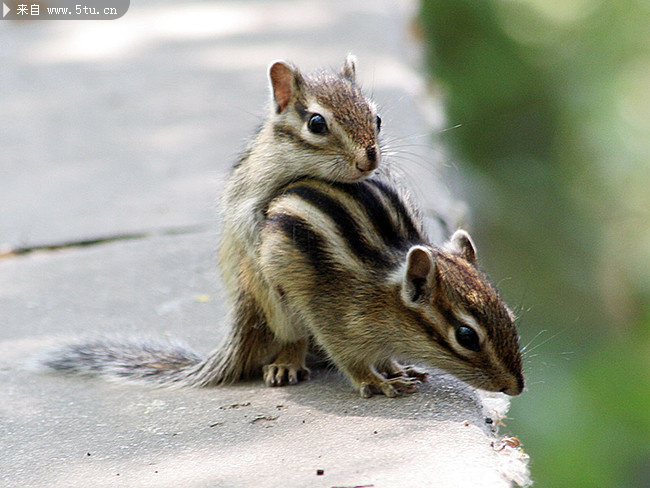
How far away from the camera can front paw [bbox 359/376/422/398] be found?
297 centimetres

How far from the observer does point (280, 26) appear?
23.7ft

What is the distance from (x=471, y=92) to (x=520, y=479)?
6.46 metres

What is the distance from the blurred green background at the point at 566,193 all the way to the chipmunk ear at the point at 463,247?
2.32 metres

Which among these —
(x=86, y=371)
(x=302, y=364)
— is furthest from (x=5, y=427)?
(x=302, y=364)

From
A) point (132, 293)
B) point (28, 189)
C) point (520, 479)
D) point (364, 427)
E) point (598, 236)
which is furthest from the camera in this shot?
point (598, 236)

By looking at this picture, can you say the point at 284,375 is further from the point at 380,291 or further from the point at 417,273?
the point at 417,273

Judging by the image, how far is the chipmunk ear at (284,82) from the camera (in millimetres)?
3525

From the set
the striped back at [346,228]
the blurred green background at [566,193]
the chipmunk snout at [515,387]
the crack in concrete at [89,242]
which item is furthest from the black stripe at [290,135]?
the blurred green background at [566,193]

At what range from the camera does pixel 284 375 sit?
3180 millimetres

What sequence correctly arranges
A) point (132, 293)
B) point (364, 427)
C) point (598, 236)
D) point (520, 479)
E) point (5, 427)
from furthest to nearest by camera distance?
1. point (598, 236)
2. point (132, 293)
3. point (5, 427)
4. point (364, 427)
5. point (520, 479)

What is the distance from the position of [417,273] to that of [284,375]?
62cm

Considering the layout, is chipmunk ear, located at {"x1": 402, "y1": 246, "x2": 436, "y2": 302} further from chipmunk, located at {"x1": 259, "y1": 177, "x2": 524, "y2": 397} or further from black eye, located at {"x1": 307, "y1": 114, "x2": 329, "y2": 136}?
black eye, located at {"x1": 307, "y1": 114, "x2": 329, "y2": 136}

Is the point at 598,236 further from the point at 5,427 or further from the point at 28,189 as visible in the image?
the point at 5,427

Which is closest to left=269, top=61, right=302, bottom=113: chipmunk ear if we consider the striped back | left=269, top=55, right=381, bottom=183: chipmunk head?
left=269, top=55, right=381, bottom=183: chipmunk head
